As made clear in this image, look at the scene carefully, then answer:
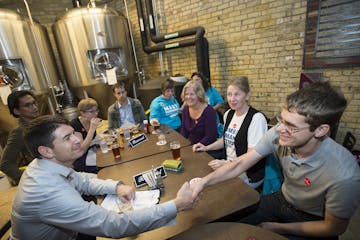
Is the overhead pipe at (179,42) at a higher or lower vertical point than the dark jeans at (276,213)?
higher

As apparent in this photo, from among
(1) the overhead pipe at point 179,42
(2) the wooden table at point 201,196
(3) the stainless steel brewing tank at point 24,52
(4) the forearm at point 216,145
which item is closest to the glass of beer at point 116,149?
(2) the wooden table at point 201,196

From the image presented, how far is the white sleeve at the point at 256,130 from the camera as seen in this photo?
1.75 metres

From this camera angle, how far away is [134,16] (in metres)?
5.91

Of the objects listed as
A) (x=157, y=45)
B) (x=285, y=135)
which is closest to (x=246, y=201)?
(x=285, y=135)

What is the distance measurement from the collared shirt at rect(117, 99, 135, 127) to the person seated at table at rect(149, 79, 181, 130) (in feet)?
1.07

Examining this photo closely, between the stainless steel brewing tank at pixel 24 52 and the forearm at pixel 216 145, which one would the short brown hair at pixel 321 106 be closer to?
the forearm at pixel 216 145

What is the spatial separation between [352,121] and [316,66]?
1019mm

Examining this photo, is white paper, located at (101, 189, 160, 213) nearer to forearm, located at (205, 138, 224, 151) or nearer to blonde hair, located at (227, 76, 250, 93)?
forearm, located at (205, 138, 224, 151)

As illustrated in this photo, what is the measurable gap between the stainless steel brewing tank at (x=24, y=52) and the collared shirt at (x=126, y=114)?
263 cm

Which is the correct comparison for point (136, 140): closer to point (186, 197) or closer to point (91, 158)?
point (91, 158)

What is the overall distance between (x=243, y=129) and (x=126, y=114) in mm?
2020

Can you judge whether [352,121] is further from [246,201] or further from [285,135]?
[246,201]

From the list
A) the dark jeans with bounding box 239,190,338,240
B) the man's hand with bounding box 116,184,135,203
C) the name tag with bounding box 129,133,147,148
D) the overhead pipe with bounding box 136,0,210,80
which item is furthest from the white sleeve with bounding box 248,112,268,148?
the overhead pipe with bounding box 136,0,210,80

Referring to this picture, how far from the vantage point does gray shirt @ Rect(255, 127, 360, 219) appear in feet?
3.43
